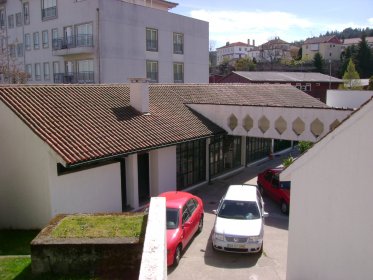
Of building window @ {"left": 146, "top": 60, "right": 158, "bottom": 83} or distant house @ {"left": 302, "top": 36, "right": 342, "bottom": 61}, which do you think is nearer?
building window @ {"left": 146, "top": 60, "right": 158, "bottom": 83}

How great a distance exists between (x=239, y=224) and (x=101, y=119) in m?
7.39

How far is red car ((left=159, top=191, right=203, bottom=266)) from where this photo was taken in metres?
11.3

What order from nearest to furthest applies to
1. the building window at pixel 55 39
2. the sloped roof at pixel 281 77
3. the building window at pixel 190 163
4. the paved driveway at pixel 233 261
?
the paved driveway at pixel 233 261 → the building window at pixel 190 163 → the building window at pixel 55 39 → the sloped roof at pixel 281 77

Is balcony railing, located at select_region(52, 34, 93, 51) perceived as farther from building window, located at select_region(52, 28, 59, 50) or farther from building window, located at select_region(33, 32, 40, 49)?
building window, located at select_region(33, 32, 40, 49)

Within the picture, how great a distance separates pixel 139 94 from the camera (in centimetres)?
1867

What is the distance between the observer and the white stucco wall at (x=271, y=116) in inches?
706

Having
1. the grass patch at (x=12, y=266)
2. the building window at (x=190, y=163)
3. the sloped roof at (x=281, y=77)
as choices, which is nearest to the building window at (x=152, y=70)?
the sloped roof at (x=281, y=77)

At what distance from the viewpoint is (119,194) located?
609 inches

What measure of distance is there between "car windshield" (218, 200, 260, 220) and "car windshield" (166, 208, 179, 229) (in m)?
1.80

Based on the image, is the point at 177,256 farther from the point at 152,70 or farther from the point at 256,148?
the point at 152,70

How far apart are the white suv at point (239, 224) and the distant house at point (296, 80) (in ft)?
128

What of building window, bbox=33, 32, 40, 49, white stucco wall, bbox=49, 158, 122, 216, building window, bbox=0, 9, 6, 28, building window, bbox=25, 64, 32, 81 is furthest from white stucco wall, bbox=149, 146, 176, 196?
building window, bbox=0, 9, 6, 28

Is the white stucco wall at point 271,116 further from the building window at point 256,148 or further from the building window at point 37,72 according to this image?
the building window at point 37,72

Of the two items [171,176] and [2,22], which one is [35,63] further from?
[171,176]
